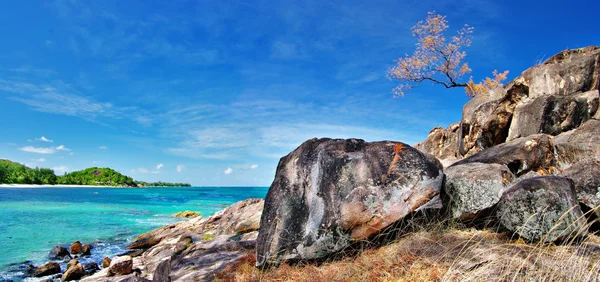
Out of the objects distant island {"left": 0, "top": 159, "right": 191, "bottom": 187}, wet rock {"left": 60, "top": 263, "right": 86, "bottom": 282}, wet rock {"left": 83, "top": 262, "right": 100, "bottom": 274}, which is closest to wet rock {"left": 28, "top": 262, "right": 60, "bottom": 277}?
wet rock {"left": 83, "top": 262, "right": 100, "bottom": 274}

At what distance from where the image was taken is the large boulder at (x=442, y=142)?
65.0 ft

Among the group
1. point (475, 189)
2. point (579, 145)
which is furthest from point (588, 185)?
point (579, 145)

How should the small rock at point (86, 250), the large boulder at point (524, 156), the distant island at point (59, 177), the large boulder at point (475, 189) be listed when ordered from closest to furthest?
the large boulder at point (475, 189)
the large boulder at point (524, 156)
the small rock at point (86, 250)
the distant island at point (59, 177)

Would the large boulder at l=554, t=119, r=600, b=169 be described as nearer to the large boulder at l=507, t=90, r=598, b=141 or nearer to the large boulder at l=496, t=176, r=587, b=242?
the large boulder at l=507, t=90, r=598, b=141

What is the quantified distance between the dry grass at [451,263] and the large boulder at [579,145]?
4.34 meters


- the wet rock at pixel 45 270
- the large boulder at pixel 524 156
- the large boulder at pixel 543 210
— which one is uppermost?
the large boulder at pixel 524 156

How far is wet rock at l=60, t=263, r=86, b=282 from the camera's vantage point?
46.7 ft

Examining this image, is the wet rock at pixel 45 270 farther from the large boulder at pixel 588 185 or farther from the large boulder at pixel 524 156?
the large boulder at pixel 588 185

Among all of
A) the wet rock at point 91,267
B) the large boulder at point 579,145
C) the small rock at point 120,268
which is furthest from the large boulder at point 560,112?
the wet rock at point 91,267

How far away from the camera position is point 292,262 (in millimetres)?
6262

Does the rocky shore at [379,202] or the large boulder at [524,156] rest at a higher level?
the large boulder at [524,156]

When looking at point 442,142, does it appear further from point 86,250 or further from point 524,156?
point 86,250

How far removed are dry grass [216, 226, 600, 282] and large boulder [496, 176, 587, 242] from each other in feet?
0.67

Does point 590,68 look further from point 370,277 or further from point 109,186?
point 109,186
